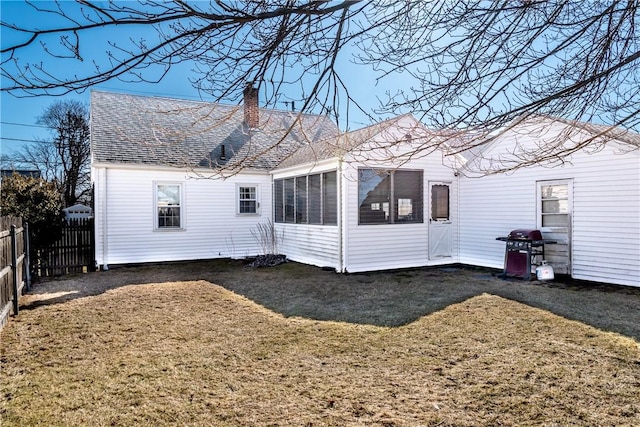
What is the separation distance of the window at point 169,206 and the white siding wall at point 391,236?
538 centimetres

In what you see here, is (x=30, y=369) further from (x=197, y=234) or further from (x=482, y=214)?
(x=482, y=214)

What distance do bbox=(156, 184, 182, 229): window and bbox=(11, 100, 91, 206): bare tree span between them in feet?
46.4

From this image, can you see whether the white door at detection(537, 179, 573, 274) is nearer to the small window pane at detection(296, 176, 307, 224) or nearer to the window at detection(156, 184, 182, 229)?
the small window pane at detection(296, 176, 307, 224)

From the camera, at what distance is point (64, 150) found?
23.0 m

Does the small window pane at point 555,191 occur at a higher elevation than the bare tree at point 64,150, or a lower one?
lower

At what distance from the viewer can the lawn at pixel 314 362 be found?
318 centimetres

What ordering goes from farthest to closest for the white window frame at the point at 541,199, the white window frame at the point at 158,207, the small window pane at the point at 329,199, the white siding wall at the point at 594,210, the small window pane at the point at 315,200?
the white window frame at the point at 158,207, the small window pane at the point at 315,200, the small window pane at the point at 329,199, the white window frame at the point at 541,199, the white siding wall at the point at 594,210

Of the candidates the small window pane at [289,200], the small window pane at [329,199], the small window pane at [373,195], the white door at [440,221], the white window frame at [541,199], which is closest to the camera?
the white window frame at [541,199]

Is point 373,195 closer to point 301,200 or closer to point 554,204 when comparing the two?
point 301,200

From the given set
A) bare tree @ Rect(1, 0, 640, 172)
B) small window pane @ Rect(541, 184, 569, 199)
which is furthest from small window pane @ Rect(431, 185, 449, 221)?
bare tree @ Rect(1, 0, 640, 172)

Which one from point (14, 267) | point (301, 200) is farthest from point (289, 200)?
point (14, 267)

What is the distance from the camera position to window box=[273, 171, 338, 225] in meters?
10.4

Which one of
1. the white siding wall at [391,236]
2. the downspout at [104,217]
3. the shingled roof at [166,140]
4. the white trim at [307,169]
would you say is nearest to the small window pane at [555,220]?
the white siding wall at [391,236]

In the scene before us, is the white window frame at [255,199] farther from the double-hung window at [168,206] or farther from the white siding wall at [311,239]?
the double-hung window at [168,206]
